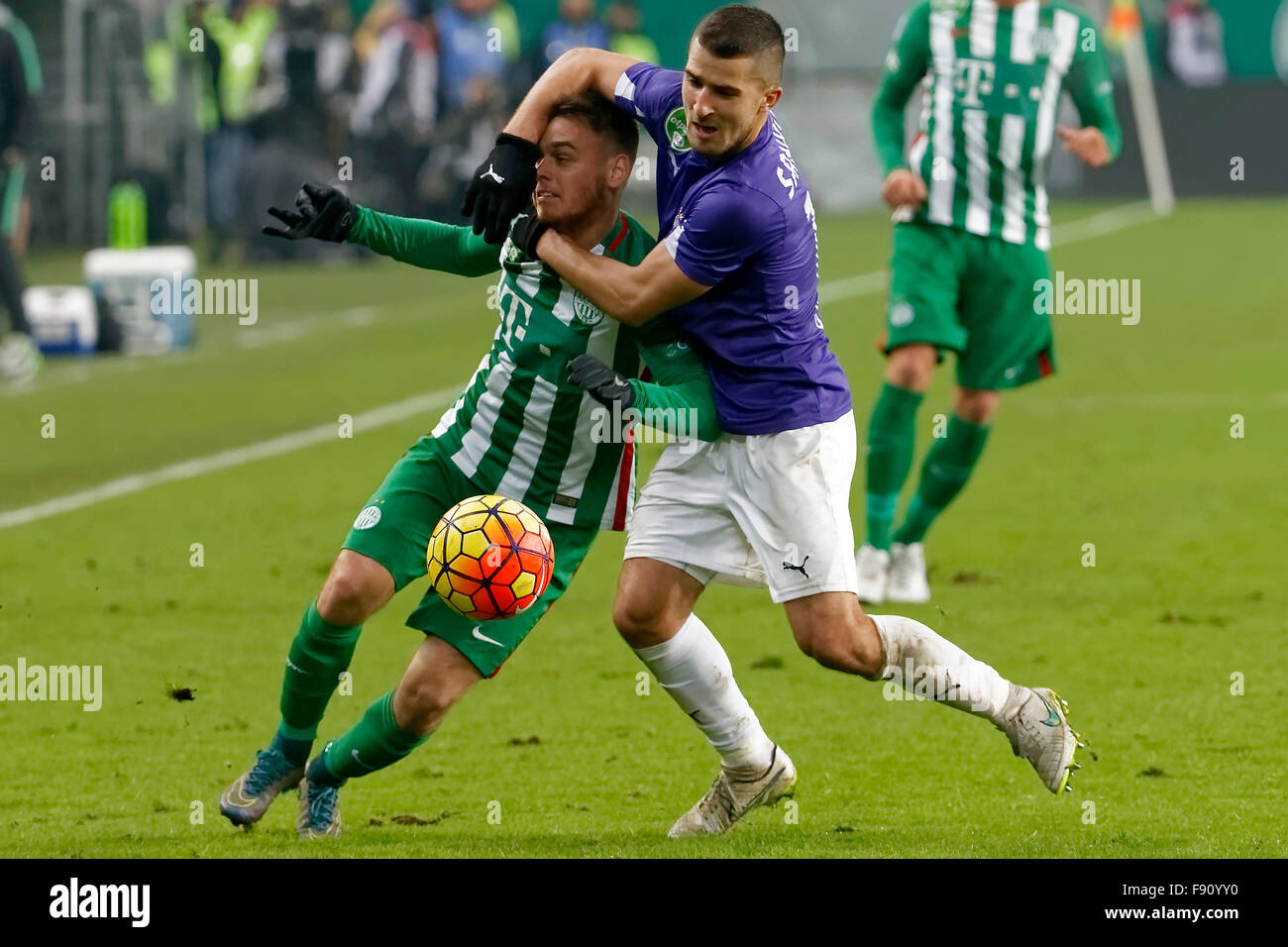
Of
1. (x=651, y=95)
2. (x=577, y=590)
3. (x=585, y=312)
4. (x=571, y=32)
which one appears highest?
(x=571, y=32)

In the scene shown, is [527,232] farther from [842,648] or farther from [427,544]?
[842,648]

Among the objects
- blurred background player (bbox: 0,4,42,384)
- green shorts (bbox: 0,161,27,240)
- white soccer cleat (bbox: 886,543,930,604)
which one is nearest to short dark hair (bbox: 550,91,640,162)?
white soccer cleat (bbox: 886,543,930,604)

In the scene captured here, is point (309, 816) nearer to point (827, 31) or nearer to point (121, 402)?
point (121, 402)

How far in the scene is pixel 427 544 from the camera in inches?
215

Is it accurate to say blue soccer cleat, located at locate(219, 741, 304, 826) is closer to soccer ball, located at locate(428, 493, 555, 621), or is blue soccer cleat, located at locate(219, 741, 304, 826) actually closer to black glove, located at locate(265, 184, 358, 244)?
soccer ball, located at locate(428, 493, 555, 621)

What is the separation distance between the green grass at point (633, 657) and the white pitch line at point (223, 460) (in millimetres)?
155

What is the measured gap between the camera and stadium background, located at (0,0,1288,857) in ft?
18.9

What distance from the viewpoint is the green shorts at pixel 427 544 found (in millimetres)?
5426

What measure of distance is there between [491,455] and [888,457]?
320 centimetres

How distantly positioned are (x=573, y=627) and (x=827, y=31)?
2263 cm

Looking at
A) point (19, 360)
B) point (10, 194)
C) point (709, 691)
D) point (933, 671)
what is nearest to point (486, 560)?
point (709, 691)

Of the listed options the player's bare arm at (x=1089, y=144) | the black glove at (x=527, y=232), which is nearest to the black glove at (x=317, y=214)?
the black glove at (x=527, y=232)
